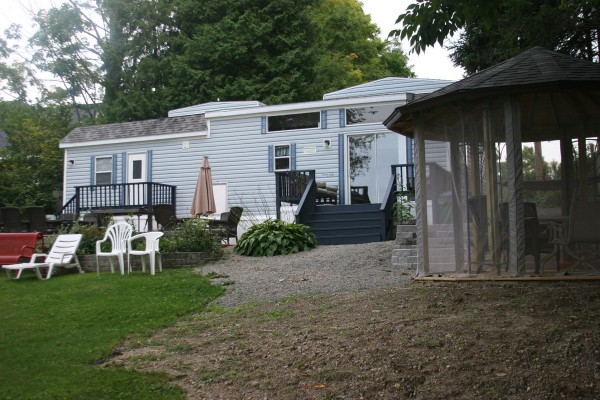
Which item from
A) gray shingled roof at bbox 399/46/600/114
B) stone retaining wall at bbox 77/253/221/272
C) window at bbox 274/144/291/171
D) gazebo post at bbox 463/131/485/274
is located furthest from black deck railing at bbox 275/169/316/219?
gazebo post at bbox 463/131/485/274

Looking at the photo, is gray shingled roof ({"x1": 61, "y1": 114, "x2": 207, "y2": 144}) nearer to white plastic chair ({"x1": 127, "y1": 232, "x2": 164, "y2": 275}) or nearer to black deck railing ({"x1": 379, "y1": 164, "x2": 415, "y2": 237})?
black deck railing ({"x1": 379, "y1": 164, "x2": 415, "y2": 237})

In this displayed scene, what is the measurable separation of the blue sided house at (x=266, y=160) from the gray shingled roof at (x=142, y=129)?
40mm

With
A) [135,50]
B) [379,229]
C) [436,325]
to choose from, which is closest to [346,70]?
[135,50]

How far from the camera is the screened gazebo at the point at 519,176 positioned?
6.77 m

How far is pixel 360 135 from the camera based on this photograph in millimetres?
15789

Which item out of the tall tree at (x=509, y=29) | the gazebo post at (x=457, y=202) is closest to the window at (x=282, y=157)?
the tall tree at (x=509, y=29)

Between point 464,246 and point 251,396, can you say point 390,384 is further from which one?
point 464,246

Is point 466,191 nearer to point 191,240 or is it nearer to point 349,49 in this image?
point 191,240

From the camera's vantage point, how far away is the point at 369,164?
15.9m

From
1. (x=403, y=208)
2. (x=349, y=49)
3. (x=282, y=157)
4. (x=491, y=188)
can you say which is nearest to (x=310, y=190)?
(x=403, y=208)

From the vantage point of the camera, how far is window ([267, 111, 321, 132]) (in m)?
16.3

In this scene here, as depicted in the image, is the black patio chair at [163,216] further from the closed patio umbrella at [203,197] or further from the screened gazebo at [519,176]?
the screened gazebo at [519,176]

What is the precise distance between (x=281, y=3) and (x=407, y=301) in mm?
21773

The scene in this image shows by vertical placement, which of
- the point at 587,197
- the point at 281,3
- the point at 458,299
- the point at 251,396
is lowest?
the point at 251,396
